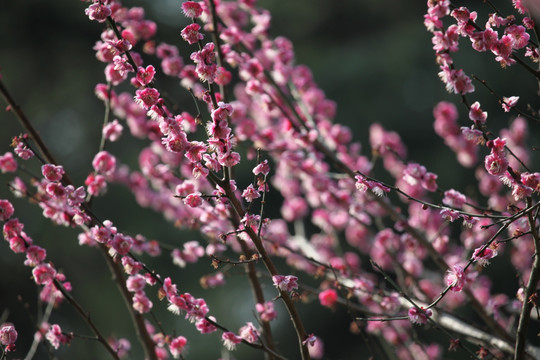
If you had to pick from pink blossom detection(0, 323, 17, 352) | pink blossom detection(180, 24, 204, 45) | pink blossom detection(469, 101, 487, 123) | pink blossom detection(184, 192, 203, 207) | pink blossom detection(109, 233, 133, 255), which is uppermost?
pink blossom detection(469, 101, 487, 123)

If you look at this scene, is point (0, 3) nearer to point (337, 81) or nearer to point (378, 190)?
point (337, 81)

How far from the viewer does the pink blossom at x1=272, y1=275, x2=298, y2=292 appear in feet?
5.59

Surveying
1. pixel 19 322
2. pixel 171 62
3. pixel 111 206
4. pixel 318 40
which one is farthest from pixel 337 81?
pixel 19 322

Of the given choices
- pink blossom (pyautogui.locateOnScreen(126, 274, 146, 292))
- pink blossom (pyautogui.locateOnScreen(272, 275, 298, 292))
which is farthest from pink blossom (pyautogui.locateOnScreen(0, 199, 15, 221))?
pink blossom (pyautogui.locateOnScreen(272, 275, 298, 292))

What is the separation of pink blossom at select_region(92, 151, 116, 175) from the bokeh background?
165 inches

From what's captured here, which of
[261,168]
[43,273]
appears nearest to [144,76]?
[261,168]

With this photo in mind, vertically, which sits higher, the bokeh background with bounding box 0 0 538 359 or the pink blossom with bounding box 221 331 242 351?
the bokeh background with bounding box 0 0 538 359

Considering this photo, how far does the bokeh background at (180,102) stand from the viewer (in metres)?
6.90

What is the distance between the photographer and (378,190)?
177cm

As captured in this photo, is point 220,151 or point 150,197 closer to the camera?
point 220,151

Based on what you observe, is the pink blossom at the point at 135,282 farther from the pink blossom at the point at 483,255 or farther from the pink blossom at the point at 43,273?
the pink blossom at the point at 483,255

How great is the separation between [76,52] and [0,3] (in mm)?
1235

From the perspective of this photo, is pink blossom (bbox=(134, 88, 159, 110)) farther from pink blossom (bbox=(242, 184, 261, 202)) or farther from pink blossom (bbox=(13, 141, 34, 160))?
pink blossom (bbox=(13, 141, 34, 160))

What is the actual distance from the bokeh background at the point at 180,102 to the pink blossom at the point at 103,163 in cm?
418
